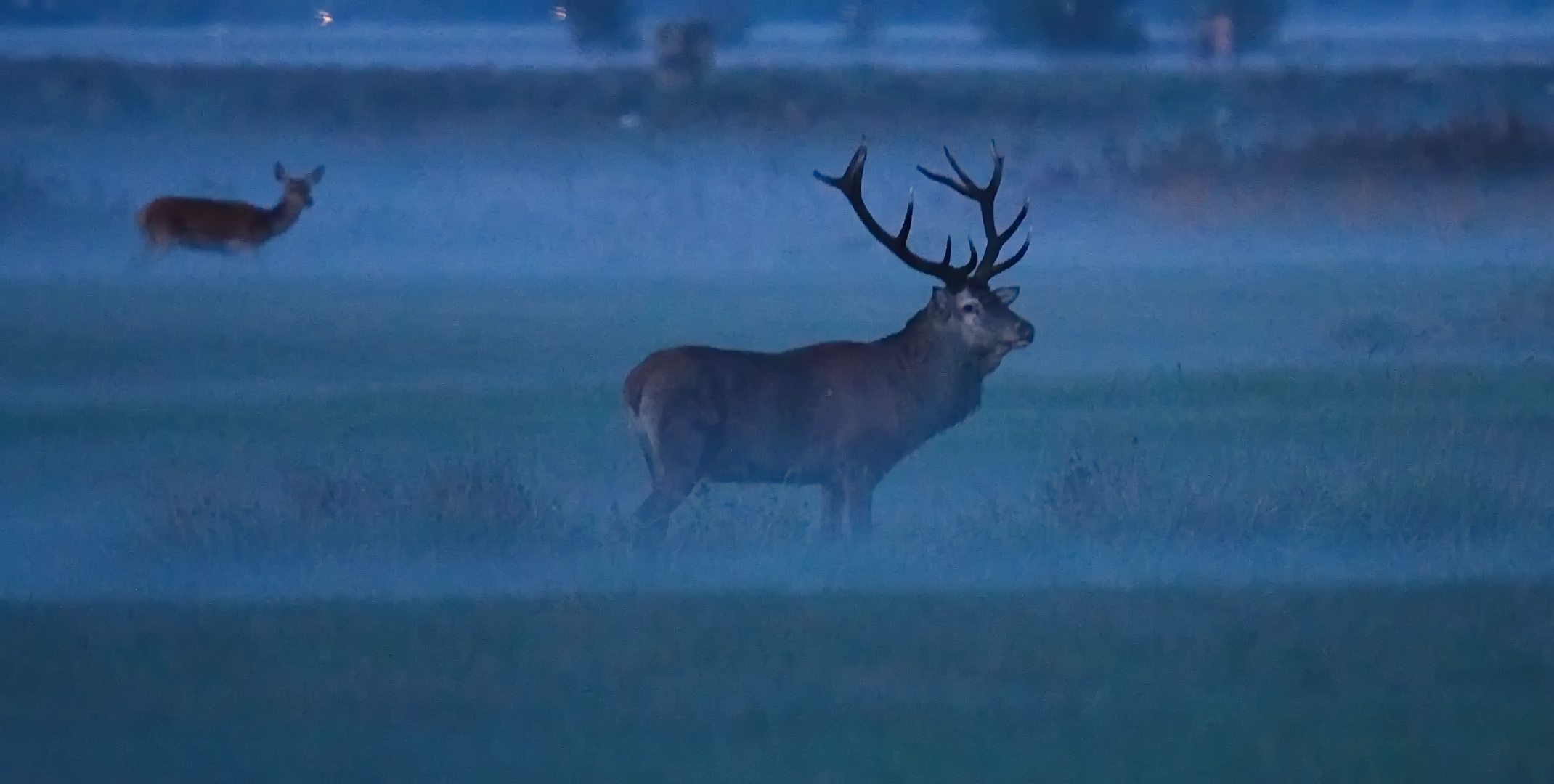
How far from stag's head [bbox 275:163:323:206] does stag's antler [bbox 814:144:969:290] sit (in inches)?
38.6

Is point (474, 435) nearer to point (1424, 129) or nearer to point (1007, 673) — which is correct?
point (1007, 673)

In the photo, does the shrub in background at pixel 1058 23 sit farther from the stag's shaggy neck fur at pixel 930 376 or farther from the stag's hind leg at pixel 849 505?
the stag's hind leg at pixel 849 505

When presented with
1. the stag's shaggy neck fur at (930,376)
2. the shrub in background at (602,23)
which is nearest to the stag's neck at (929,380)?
the stag's shaggy neck fur at (930,376)

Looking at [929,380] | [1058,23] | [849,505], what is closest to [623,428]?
[849,505]

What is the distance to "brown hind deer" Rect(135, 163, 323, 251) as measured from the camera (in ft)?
11.1

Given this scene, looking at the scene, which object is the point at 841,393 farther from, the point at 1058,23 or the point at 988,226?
the point at 1058,23

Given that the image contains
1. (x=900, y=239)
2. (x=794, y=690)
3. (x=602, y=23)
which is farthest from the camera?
(x=602, y=23)

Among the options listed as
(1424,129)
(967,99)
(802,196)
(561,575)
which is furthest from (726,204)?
(1424,129)

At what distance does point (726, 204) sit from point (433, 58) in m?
0.67

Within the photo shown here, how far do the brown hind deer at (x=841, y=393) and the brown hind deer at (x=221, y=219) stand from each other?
721mm

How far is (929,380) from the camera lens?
3.43m

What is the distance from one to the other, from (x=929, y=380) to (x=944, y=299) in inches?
6.3

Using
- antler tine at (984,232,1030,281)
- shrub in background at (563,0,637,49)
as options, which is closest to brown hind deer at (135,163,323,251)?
shrub in background at (563,0,637,49)

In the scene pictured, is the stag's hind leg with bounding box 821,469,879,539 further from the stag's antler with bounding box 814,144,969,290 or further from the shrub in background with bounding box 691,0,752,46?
the shrub in background with bounding box 691,0,752,46
